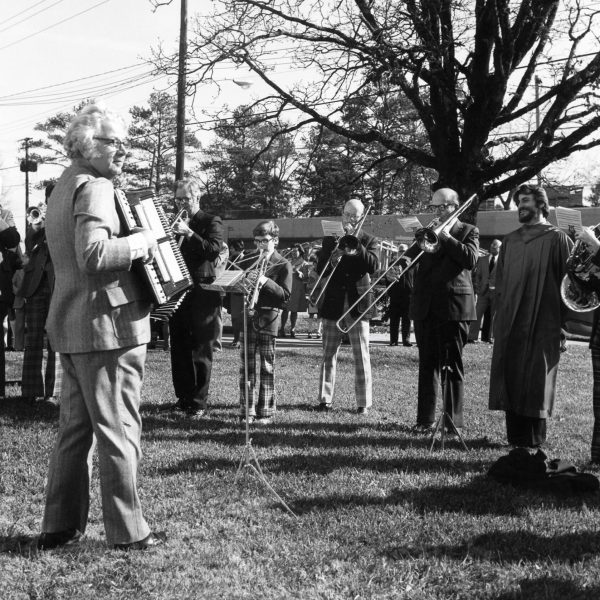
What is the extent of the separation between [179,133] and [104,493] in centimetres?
1866

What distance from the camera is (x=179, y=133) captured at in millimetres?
21609

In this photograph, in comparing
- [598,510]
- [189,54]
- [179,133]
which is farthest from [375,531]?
[179,133]

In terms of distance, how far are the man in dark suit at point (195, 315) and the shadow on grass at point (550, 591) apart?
179 inches

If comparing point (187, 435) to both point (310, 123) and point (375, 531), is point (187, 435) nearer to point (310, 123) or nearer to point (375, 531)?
point (375, 531)

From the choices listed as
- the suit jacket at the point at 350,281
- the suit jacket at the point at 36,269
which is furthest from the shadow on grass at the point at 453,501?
the suit jacket at the point at 36,269

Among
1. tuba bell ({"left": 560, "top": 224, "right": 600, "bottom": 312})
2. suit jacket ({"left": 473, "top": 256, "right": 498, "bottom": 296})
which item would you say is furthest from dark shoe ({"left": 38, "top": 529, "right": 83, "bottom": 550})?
suit jacket ({"left": 473, "top": 256, "right": 498, "bottom": 296})

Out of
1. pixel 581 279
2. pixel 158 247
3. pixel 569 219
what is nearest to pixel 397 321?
pixel 569 219

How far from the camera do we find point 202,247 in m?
7.61

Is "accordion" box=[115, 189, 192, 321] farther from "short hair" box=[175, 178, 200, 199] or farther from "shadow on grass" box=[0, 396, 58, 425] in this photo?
"shadow on grass" box=[0, 396, 58, 425]

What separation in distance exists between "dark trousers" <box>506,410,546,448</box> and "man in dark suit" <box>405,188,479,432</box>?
0.58 m

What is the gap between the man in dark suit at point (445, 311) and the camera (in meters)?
7.14

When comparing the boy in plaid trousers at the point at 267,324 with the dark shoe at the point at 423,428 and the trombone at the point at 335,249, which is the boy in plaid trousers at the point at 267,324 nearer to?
the trombone at the point at 335,249

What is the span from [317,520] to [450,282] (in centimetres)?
322

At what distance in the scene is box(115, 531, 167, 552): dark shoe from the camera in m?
3.98
